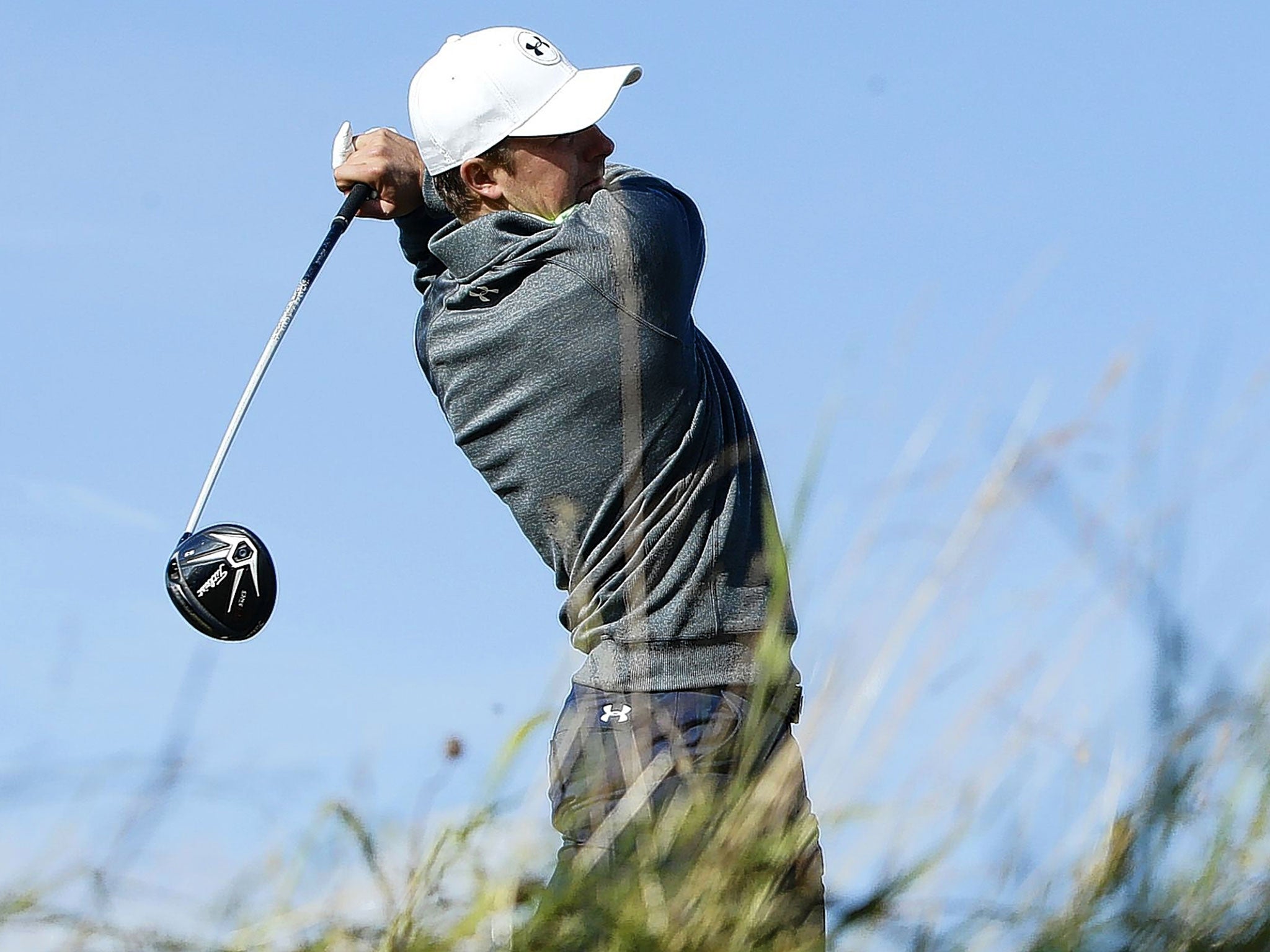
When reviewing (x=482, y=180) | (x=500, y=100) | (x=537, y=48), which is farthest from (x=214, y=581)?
(x=537, y=48)

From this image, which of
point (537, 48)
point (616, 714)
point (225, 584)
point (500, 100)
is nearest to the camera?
point (616, 714)

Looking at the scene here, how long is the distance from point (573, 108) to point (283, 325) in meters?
0.95

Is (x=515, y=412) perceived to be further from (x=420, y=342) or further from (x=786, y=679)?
(x=786, y=679)

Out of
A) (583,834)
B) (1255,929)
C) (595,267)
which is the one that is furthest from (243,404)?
(1255,929)

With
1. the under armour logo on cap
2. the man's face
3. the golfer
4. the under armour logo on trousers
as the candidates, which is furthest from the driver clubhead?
the under armour logo on cap

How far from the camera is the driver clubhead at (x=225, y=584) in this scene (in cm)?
351

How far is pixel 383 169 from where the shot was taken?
4016 millimetres

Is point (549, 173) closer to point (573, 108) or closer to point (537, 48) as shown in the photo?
point (573, 108)

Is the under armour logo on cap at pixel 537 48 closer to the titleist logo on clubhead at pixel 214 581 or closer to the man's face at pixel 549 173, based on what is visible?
the man's face at pixel 549 173

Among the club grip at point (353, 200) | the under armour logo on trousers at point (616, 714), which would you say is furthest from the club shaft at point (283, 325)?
the under armour logo on trousers at point (616, 714)

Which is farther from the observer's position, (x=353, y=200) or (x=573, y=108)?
(x=353, y=200)

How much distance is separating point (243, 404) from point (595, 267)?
3.62 feet

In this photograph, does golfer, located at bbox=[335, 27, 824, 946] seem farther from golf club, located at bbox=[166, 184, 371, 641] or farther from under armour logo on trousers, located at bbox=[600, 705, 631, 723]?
golf club, located at bbox=[166, 184, 371, 641]

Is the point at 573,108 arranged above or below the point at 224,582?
above
